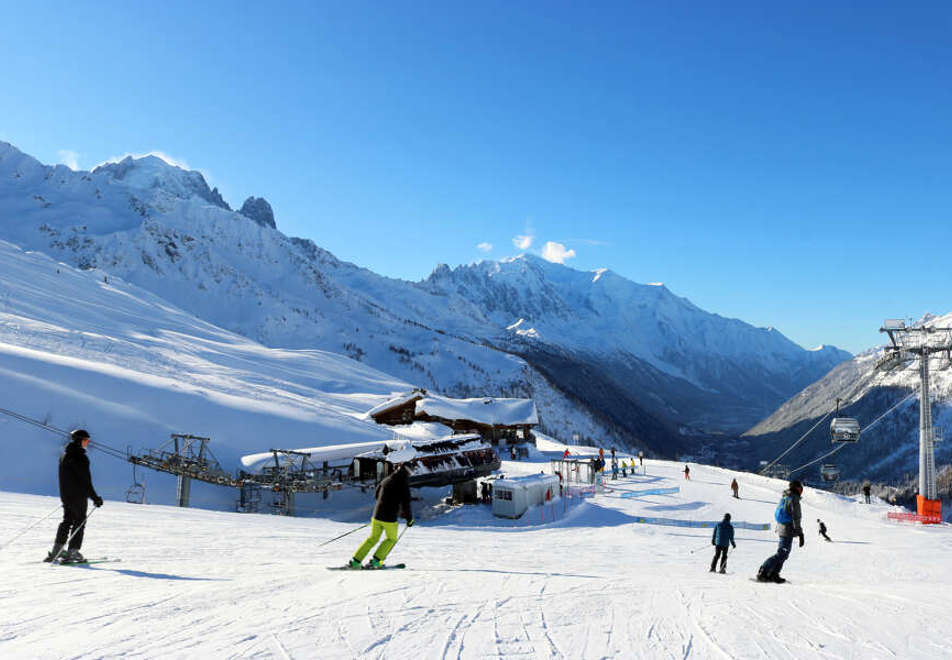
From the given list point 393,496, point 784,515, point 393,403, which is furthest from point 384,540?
point 393,403

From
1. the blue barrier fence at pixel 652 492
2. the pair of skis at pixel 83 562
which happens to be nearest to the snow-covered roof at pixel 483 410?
the blue barrier fence at pixel 652 492

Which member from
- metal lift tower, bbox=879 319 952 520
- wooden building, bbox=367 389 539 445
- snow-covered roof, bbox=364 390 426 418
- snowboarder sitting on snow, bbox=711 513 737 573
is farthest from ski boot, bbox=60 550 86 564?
wooden building, bbox=367 389 539 445

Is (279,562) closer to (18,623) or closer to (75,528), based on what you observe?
(75,528)

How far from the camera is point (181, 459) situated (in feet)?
85.3

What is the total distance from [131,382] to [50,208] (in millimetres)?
146922

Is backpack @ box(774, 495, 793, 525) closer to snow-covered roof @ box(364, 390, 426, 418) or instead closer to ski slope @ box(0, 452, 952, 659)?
ski slope @ box(0, 452, 952, 659)

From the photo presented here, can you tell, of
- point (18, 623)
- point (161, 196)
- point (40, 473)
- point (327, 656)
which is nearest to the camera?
point (327, 656)

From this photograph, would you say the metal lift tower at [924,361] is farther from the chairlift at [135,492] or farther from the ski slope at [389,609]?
the chairlift at [135,492]

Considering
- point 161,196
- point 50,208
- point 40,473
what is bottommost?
point 40,473

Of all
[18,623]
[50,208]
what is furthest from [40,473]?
[50,208]

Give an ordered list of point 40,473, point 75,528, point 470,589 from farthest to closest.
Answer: point 40,473
point 75,528
point 470,589

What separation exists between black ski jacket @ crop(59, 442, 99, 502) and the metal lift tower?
34.7m

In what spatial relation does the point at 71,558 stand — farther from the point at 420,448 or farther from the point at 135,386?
the point at 135,386

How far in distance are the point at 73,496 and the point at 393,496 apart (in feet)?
16.3
